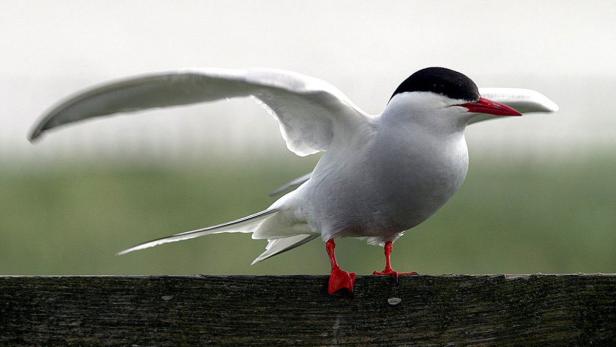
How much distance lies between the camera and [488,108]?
3.54 m

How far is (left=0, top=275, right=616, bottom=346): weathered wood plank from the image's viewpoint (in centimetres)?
281

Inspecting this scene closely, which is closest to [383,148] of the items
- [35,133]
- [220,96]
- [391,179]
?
[391,179]

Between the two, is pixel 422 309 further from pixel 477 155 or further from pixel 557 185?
pixel 477 155

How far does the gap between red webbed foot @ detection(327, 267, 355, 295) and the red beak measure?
31.7 inches

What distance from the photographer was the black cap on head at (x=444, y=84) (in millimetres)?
3525

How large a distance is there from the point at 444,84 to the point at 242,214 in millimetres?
Answer: 5098

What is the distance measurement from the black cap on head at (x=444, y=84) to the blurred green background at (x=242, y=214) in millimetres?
3915

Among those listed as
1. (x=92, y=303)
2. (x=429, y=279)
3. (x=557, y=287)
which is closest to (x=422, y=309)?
(x=429, y=279)

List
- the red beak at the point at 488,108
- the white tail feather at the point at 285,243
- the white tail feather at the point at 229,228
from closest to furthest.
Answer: the white tail feather at the point at 229,228
the red beak at the point at 488,108
the white tail feather at the point at 285,243

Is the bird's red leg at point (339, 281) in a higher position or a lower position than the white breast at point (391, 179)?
lower

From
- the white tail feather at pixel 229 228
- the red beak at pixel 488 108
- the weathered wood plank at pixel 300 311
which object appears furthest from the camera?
the red beak at pixel 488 108

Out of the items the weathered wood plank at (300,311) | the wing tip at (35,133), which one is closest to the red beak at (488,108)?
the weathered wood plank at (300,311)

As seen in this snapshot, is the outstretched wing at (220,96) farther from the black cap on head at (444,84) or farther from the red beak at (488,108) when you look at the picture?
the red beak at (488,108)

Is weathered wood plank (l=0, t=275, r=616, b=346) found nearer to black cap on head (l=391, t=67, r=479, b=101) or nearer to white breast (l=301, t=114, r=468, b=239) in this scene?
white breast (l=301, t=114, r=468, b=239)
